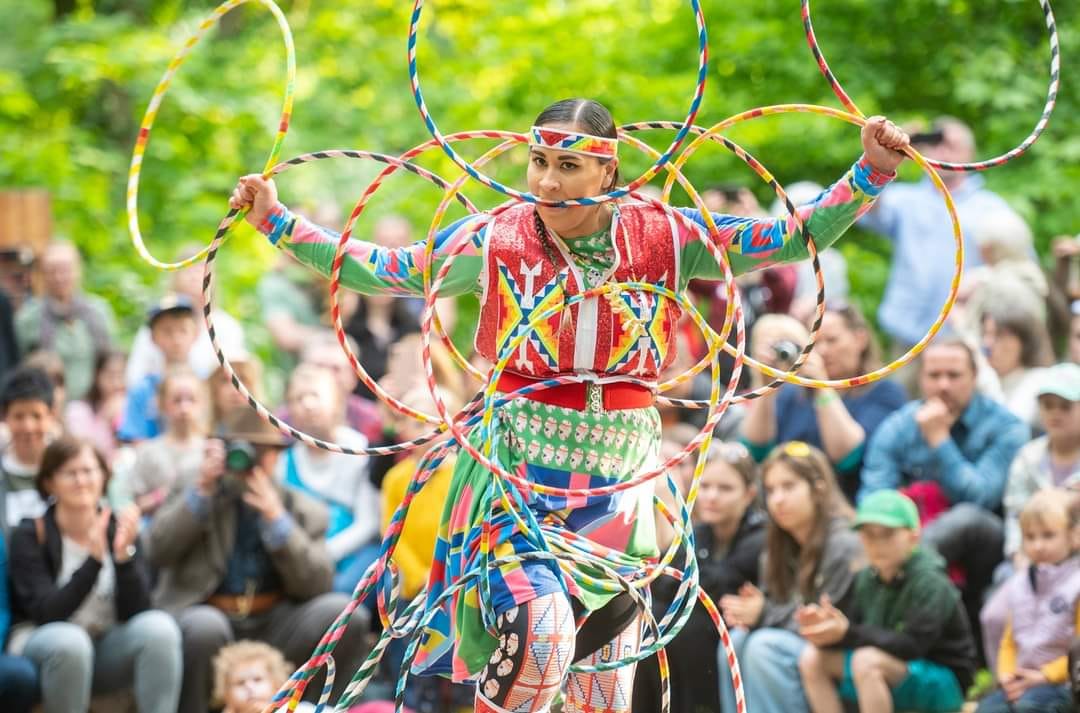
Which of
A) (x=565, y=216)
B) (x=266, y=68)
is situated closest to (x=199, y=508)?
(x=565, y=216)

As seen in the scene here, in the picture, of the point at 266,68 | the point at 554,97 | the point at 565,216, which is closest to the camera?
the point at 565,216

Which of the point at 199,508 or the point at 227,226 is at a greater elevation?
the point at 227,226

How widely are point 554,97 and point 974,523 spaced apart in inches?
211

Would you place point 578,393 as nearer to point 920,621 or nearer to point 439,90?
point 920,621

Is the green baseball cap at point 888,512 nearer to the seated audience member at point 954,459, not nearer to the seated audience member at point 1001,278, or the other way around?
the seated audience member at point 954,459

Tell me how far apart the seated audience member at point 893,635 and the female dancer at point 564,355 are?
2.27 metres

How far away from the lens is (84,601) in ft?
26.5

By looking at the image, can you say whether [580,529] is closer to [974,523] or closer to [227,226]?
[227,226]

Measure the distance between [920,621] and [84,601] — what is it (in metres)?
3.75

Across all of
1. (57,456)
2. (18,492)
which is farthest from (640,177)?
(18,492)

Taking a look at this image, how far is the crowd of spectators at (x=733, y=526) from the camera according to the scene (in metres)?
7.46

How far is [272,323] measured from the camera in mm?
11641

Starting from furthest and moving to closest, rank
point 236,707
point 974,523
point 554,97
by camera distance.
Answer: point 554,97 → point 974,523 → point 236,707

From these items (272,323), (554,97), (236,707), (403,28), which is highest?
(403,28)
